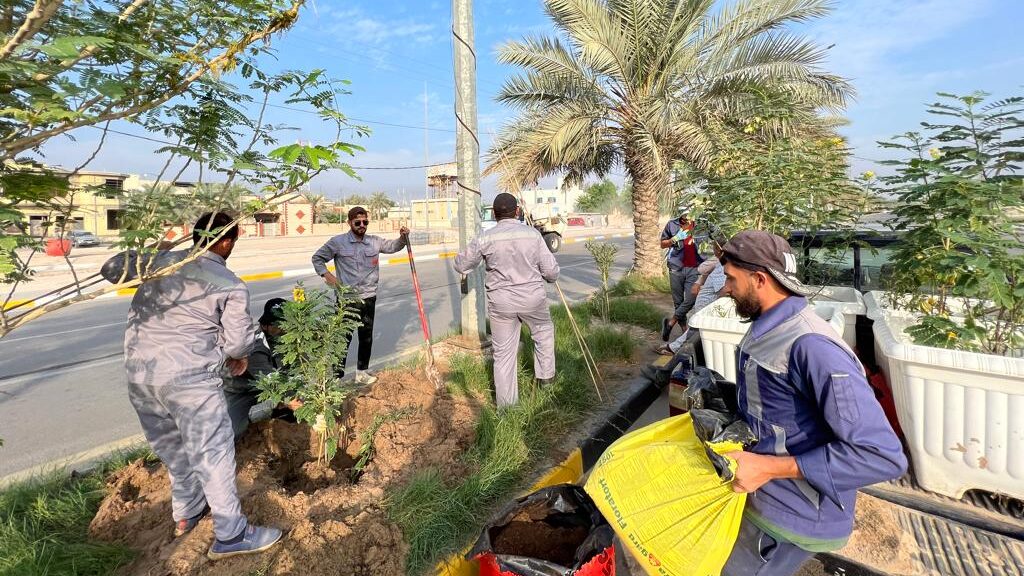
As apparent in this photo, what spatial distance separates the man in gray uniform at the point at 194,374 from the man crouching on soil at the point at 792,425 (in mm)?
2005

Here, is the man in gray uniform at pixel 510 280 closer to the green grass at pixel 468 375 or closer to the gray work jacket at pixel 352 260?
the green grass at pixel 468 375

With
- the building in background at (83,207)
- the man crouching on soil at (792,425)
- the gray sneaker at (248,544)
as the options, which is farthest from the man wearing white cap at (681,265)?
the building in background at (83,207)

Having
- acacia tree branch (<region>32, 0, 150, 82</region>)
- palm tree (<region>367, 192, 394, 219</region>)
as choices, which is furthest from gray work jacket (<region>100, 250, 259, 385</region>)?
palm tree (<region>367, 192, 394, 219</region>)

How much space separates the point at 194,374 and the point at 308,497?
0.83m

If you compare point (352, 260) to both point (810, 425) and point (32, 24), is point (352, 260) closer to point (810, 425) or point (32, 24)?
point (32, 24)

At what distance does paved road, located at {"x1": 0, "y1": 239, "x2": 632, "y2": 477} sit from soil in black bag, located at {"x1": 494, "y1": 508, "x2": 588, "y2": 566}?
1.98 m

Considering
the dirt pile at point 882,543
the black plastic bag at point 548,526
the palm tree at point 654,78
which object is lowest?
the dirt pile at point 882,543

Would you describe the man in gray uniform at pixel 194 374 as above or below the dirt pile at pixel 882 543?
above

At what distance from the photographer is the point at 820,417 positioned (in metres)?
1.45

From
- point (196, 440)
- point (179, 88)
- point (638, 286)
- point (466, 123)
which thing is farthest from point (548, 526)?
point (638, 286)

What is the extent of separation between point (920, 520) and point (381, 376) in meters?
3.73

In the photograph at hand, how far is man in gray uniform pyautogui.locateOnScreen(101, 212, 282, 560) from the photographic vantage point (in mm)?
2240

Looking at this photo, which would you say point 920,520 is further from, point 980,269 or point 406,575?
point 406,575

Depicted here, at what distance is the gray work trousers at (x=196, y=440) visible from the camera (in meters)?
2.24
